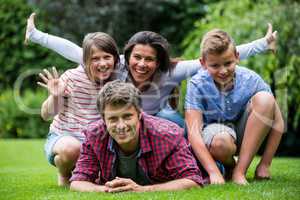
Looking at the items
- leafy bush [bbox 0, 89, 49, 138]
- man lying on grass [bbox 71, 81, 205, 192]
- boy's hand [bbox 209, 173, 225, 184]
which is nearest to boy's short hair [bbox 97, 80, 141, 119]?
man lying on grass [bbox 71, 81, 205, 192]

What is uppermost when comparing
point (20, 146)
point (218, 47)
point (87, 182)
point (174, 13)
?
point (174, 13)

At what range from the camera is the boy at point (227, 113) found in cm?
394

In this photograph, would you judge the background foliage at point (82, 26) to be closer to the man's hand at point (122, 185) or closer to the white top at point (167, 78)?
the white top at point (167, 78)

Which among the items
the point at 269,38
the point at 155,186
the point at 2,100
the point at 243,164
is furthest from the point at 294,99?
the point at 2,100

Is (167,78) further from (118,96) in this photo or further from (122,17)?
(122,17)

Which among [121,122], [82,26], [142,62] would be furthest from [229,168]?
[82,26]

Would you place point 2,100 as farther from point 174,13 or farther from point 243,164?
point 243,164

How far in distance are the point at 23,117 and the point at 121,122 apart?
314 inches

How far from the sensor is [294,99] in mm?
7953

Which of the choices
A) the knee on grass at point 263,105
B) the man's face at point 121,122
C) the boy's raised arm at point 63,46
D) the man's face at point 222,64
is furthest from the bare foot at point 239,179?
the boy's raised arm at point 63,46

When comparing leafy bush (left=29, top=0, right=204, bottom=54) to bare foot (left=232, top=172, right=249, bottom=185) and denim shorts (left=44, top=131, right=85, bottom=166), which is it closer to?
denim shorts (left=44, top=131, right=85, bottom=166)

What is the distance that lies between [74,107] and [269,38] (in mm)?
1629

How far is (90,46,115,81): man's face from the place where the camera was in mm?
4219

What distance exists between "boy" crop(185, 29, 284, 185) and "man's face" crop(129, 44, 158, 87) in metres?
0.35
